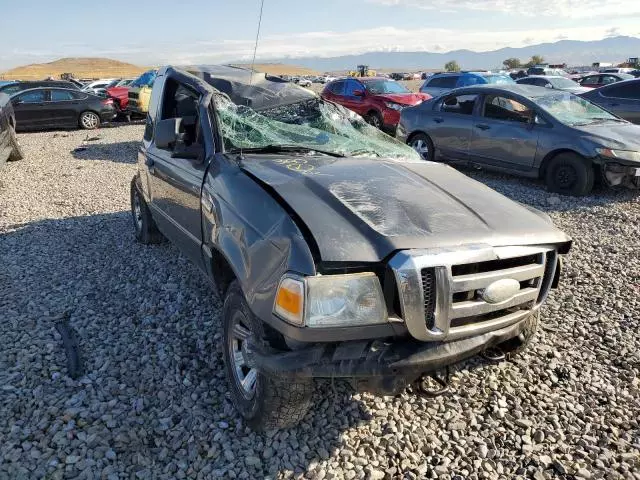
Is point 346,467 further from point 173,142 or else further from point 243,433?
point 173,142

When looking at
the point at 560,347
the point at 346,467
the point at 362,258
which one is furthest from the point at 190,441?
the point at 560,347

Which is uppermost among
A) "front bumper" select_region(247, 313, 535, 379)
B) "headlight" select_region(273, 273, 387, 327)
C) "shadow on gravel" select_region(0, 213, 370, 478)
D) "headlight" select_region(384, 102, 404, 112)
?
"headlight" select_region(384, 102, 404, 112)

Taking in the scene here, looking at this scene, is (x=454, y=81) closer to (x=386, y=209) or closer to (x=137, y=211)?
(x=137, y=211)

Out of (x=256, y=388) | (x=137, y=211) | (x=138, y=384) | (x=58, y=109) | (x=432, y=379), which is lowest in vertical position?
(x=138, y=384)

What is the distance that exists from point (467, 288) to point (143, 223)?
4.06 metres

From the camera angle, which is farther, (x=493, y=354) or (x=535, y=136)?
(x=535, y=136)

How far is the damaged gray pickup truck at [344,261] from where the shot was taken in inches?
85.1

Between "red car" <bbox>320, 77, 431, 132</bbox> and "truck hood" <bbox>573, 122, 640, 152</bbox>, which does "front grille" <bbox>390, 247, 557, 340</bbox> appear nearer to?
"truck hood" <bbox>573, 122, 640, 152</bbox>

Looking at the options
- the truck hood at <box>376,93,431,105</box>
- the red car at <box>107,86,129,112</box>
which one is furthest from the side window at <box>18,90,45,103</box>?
the truck hood at <box>376,93,431,105</box>

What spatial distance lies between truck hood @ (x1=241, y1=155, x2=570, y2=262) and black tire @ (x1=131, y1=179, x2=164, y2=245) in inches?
97.4

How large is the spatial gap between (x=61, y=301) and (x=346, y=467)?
2.97 metres

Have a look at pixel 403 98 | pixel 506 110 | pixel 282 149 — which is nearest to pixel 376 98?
pixel 403 98

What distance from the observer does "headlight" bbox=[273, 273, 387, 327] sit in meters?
2.14

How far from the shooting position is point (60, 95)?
15.7 meters
